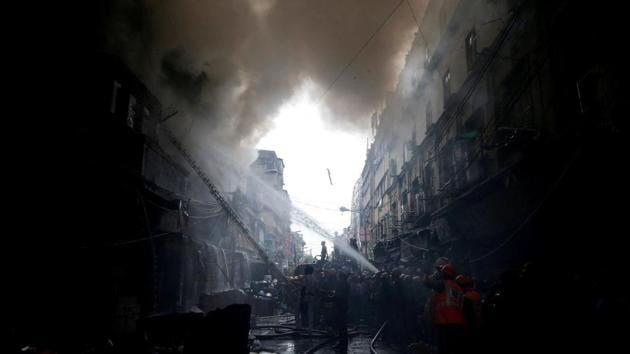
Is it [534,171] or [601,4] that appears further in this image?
[534,171]

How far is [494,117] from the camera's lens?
1367 centimetres

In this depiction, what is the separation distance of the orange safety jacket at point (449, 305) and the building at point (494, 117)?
3376 millimetres

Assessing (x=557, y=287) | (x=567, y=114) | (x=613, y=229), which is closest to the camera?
(x=557, y=287)

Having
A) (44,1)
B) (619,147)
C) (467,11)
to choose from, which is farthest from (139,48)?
(619,147)

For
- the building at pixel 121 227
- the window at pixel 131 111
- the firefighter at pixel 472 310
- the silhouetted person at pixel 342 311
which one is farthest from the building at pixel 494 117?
the window at pixel 131 111

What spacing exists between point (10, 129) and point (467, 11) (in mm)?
18203

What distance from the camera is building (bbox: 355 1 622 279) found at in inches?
343

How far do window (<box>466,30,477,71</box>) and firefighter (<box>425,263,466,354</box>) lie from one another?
1254 cm

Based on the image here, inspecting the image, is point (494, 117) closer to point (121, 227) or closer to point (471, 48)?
point (471, 48)

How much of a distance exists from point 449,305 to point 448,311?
9 centimetres

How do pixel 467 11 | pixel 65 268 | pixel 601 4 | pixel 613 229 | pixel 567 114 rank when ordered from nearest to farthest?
pixel 613 229 < pixel 601 4 < pixel 567 114 < pixel 65 268 < pixel 467 11

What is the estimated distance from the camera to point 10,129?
10688 millimetres

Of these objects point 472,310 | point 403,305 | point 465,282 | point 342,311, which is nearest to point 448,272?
point 465,282

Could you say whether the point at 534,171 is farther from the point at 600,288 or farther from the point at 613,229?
the point at 600,288
